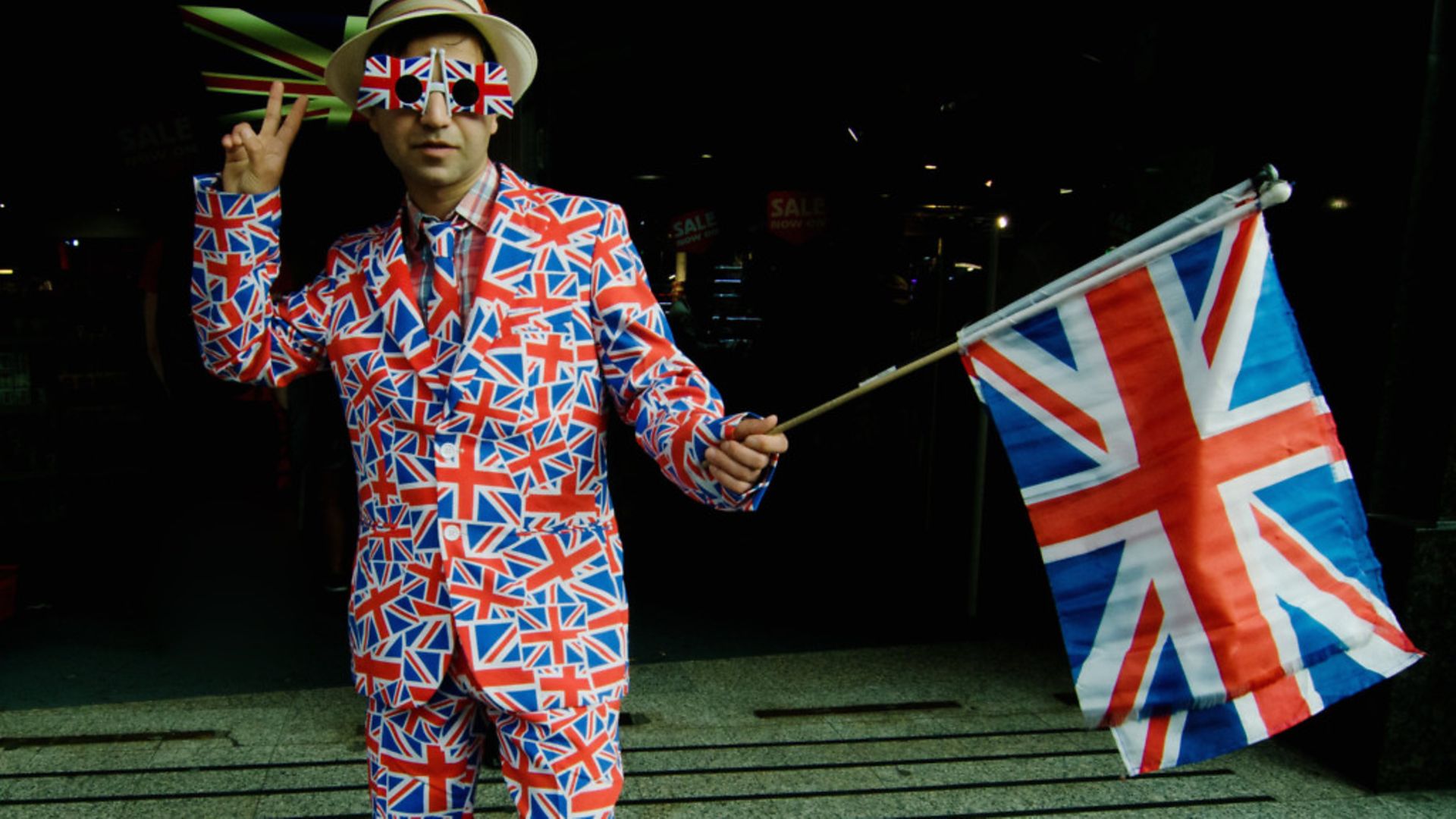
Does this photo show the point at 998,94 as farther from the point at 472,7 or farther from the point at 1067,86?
the point at 472,7

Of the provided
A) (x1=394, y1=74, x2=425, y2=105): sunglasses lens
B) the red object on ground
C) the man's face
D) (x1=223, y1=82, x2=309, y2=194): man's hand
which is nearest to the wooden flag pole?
the man's face

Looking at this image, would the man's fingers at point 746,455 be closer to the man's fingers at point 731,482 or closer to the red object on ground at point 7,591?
the man's fingers at point 731,482

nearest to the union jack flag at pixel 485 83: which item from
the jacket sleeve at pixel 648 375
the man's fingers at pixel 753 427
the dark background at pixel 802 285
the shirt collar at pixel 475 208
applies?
the shirt collar at pixel 475 208

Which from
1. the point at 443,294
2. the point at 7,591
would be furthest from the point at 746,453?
the point at 7,591

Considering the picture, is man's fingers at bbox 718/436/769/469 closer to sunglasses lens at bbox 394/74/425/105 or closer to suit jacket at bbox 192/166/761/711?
suit jacket at bbox 192/166/761/711

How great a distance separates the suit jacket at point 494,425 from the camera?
168cm

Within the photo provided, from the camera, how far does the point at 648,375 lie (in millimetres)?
1755

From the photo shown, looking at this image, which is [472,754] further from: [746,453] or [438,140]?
[438,140]

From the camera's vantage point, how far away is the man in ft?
5.53

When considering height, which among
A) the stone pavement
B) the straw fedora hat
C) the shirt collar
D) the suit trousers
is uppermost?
the straw fedora hat

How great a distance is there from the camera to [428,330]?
1727mm

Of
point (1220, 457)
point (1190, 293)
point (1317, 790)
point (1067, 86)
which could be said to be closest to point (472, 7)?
point (1190, 293)

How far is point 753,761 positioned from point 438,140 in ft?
7.64

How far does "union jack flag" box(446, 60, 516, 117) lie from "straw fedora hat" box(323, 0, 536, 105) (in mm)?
56
